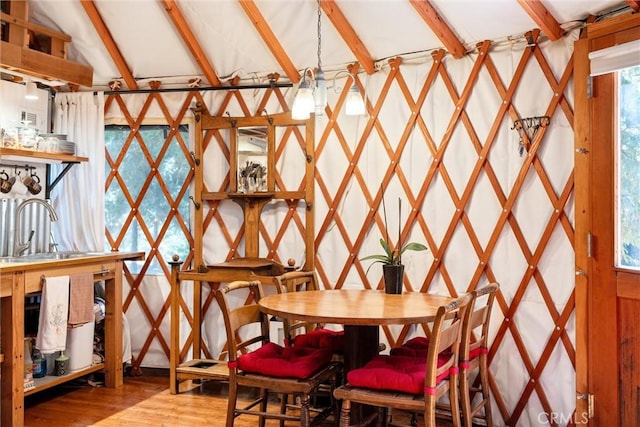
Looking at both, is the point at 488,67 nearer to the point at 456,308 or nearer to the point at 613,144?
the point at 613,144

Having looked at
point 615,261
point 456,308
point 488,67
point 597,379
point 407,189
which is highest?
point 488,67

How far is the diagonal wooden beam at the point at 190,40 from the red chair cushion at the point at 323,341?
76.6 inches

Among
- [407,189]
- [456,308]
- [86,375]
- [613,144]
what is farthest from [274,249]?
[613,144]

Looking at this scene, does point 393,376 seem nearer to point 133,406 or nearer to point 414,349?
point 414,349

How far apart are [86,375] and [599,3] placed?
3.73m

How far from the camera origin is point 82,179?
4062mm

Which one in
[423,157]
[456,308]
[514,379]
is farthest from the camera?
[423,157]

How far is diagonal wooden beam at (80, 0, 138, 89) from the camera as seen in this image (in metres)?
3.67

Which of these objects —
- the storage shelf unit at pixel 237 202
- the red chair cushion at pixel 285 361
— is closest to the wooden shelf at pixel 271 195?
the storage shelf unit at pixel 237 202

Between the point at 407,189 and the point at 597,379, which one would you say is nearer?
the point at 597,379

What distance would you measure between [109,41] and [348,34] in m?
1.65

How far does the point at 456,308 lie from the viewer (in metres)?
2.18

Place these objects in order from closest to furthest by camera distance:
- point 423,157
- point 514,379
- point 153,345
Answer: point 514,379 → point 423,157 → point 153,345

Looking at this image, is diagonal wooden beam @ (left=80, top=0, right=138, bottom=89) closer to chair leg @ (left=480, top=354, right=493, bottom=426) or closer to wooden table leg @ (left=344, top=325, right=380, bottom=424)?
wooden table leg @ (left=344, top=325, right=380, bottom=424)
